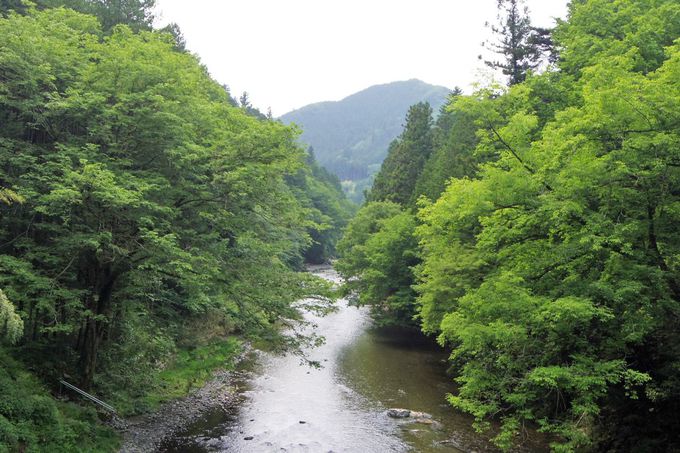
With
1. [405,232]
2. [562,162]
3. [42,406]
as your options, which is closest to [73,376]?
[42,406]

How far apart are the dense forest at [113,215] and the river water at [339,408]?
10.9 ft

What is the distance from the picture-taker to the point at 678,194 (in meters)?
12.9

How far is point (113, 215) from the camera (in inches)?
601

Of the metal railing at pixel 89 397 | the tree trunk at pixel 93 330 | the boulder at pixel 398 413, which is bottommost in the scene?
the boulder at pixel 398 413

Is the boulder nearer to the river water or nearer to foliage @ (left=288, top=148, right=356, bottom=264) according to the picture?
the river water

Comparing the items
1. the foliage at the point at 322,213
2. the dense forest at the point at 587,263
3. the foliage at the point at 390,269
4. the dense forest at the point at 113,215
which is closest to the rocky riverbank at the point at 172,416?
the dense forest at the point at 113,215

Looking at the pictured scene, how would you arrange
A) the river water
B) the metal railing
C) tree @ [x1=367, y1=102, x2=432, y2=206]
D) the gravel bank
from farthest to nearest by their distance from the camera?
tree @ [x1=367, y1=102, x2=432, y2=206]
the river water
the gravel bank
the metal railing

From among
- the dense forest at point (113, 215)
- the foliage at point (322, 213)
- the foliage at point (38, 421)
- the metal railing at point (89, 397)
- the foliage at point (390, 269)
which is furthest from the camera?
the foliage at point (322, 213)

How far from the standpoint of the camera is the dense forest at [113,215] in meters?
13.9

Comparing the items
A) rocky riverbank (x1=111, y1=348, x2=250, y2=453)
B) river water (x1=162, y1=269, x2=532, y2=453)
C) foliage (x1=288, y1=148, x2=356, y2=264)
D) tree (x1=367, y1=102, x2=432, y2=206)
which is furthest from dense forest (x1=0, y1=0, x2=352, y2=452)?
foliage (x1=288, y1=148, x2=356, y2=264)

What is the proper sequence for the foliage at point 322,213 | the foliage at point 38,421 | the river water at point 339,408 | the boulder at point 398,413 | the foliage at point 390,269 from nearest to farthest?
the foliage at point 38,421 < the river water at point 339,408 < the boulder at point 398,413 < the foliage at point 390,269 < the foliage at point 322,213

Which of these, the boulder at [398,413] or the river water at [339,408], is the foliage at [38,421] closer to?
the river water at [339,408]

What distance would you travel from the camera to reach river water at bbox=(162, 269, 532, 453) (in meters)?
17.7

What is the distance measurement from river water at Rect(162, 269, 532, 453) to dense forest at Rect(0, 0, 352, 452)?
3.34 meters
